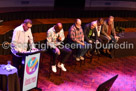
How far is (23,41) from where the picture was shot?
14.7 ft

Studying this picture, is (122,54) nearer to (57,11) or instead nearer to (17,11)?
(57,11)

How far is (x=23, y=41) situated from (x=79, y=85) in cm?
148

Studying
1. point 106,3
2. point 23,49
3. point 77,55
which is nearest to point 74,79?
point 77,55

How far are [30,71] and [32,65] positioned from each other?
0.11 meters

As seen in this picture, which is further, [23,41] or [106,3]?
[106,3]

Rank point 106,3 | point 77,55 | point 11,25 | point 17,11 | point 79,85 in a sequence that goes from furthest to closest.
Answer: point 106,3
point 17,11
point 11,25
point 77,55
point 79,85

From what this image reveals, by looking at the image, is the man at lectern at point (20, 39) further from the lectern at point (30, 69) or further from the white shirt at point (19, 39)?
the lectern at point (30, 69)

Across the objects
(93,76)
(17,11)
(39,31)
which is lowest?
(93,76)

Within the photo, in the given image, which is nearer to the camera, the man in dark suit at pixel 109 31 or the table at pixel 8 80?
the table at pixel 8 80

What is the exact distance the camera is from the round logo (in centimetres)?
409

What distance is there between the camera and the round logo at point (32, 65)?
4093 millimetres

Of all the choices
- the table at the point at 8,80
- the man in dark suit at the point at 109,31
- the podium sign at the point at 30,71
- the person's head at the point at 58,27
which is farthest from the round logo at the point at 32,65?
the man in dark suit at the point at 109,31

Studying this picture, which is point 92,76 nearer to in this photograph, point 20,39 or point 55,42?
point 55,42

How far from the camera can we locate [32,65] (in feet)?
13.7
